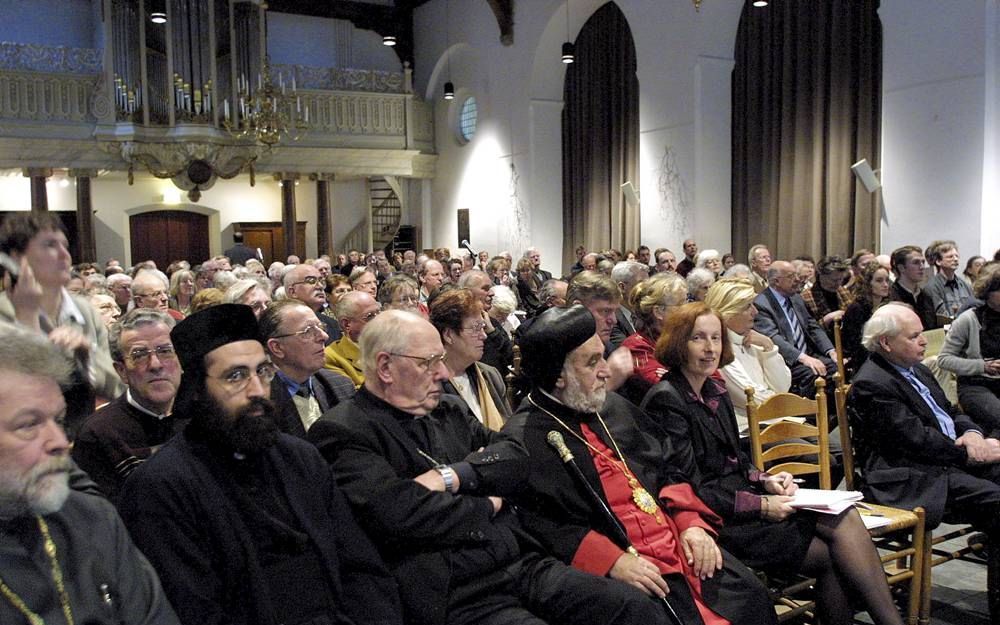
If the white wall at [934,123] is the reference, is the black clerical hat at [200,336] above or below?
below

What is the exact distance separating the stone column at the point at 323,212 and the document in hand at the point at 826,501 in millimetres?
15120

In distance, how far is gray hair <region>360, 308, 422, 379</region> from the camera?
2.69m

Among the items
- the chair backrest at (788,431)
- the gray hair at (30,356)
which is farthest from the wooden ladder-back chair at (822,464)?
the gray hair at (30,356)

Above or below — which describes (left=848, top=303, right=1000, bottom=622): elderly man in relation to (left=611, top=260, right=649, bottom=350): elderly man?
below

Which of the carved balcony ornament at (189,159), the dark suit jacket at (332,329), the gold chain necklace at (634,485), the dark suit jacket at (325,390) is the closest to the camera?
the gold chain necklace at (634,485)

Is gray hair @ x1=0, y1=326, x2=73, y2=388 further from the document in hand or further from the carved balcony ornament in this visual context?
the carved balcony ornament

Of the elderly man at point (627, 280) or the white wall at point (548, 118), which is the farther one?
the white wall at point (548, 118)

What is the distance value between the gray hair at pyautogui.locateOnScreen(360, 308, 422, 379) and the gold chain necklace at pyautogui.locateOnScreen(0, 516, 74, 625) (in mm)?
1123

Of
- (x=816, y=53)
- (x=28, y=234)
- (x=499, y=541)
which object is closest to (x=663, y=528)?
(x=499, y=541)

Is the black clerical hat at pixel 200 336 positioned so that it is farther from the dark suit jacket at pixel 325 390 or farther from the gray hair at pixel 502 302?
the gray hair at pixel 502 302

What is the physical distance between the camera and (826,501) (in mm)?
3199

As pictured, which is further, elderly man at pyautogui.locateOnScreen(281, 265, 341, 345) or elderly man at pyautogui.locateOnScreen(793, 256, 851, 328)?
elderly man at pyautogui.locateOnScreen(793, 256, 851, 328)

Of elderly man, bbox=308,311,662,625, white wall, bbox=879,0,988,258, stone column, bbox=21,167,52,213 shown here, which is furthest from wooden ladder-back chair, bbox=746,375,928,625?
stone column, bbox=21,167,52,213

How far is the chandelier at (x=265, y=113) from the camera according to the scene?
47.0ft
